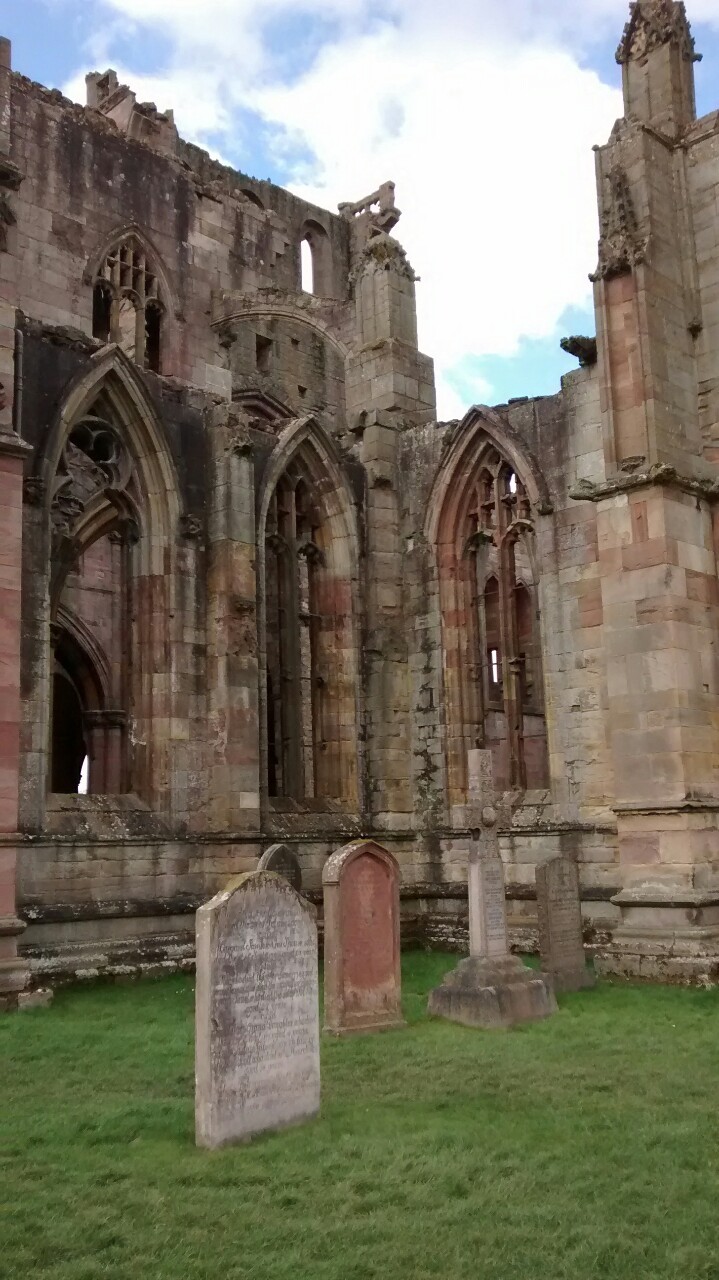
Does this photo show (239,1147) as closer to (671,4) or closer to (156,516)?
(156,516)

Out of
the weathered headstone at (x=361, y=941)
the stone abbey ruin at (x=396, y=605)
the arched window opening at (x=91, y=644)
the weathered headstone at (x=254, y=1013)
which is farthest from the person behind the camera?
the arched window opening at (x=91, y=644)

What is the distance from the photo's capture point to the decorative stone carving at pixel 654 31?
1365cm

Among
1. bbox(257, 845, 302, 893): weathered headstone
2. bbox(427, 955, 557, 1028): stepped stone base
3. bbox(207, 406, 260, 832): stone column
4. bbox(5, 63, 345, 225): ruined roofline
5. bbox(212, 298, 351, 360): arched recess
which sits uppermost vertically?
bbox(5, 63, 345, 225): ruined roofline

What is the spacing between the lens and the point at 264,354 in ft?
76.4

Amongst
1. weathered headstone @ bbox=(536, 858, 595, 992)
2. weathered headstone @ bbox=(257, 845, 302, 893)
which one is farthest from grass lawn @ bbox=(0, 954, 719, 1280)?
weathered headstone @ bbox=(257, 845, 302, 893)

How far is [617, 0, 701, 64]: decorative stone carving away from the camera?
13.6 meters

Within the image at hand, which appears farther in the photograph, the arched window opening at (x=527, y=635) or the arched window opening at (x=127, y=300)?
the arched window opening at (x=527, y=635)

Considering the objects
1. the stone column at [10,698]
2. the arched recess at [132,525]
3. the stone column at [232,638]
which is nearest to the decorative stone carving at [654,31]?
the stone column at [232,638]

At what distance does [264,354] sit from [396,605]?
963cm

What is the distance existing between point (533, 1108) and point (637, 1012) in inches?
136

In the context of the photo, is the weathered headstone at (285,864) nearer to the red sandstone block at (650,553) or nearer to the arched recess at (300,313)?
the red sandstone block at (650,553)

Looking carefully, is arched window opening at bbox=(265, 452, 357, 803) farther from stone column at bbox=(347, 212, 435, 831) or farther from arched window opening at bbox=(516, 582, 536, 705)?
arched window opening at bbox=(516, 582, 536, 705)

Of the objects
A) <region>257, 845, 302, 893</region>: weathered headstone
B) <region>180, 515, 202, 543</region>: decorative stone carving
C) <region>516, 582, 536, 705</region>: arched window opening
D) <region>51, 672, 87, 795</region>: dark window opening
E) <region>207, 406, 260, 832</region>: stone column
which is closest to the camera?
<region>257, 845, 302, 893</region>: weathered headstone

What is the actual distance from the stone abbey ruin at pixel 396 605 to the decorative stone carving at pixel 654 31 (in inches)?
1.4
